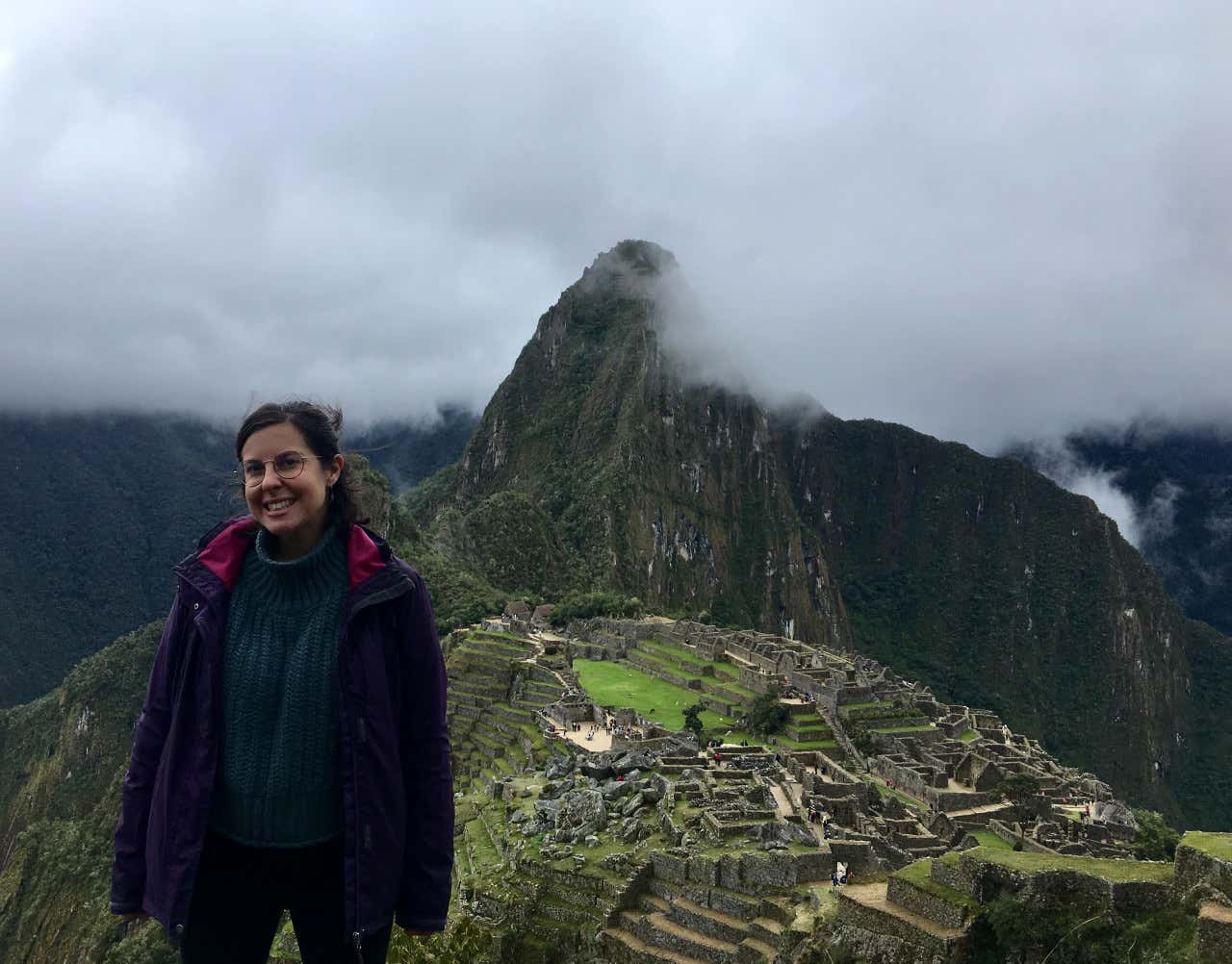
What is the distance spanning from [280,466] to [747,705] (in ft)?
120

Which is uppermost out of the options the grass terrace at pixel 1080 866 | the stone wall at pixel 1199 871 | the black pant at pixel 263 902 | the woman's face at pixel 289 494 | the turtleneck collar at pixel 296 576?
the woman's face at pixel 289 494

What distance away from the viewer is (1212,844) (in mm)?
8664

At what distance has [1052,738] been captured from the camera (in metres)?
127

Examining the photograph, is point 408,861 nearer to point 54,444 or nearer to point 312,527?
point 312,527

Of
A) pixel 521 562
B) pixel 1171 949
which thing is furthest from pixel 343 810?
pixel 521 562

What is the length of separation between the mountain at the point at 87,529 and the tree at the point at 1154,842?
9756 cm

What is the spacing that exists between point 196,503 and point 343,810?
6877 inches

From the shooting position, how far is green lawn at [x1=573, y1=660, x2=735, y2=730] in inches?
1422

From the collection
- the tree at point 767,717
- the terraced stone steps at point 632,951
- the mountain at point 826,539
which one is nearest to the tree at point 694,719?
the tree at point 767,717

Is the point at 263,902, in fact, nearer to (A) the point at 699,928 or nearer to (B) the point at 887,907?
(B) the point at 887,907

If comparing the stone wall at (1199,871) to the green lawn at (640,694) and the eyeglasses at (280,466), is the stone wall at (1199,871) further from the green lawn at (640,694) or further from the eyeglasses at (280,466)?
the green lawn at (640,694)

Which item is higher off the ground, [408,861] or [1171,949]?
[408,861]

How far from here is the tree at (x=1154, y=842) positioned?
24.5 m

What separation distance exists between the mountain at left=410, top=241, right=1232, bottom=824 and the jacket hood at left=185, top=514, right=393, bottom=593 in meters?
88.5
